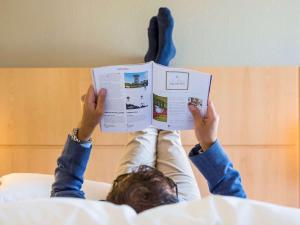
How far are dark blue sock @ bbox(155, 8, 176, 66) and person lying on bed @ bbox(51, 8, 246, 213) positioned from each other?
50cm

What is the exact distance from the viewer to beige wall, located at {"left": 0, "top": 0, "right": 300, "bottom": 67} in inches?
90.7

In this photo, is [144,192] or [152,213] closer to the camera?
[152,213]

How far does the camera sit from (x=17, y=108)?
208 cm

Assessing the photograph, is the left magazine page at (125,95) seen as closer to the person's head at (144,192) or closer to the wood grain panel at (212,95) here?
the person's head at (144,192)

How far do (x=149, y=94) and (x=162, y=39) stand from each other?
0.98 metres

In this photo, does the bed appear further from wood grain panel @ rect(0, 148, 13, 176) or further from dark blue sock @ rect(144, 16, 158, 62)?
wood grain panel @ rect(0, 148, 13, 176)

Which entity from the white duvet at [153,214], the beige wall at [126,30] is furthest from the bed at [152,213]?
the beige wall at [126,30]

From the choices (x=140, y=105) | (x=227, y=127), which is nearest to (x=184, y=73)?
(x=140, y=105)

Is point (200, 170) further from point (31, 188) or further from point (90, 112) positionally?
point (31, 188)

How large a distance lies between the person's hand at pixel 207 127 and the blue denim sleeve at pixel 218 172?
0.02 metres

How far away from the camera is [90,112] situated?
93 cm

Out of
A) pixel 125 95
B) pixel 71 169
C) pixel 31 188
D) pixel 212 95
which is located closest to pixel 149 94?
pixel 125 95

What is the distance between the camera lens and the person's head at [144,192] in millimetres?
Result: 634

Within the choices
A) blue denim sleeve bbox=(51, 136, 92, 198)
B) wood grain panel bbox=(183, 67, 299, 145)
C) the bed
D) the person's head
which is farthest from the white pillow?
the bed
